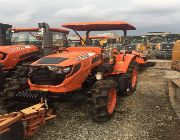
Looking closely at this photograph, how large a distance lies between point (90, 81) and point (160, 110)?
175 centimetres

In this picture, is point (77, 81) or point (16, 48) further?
point (16, 48)

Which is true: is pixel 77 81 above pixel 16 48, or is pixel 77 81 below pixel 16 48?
below

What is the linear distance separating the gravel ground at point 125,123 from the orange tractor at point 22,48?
1940 mm

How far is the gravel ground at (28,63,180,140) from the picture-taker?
19.5ft

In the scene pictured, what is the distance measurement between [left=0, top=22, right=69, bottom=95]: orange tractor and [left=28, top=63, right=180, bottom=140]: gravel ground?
1.94 meters

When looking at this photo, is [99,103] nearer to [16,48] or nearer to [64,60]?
[64,60]

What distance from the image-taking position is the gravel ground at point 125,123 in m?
5.95

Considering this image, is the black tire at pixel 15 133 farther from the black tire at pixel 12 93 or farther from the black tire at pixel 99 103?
the black tire at pixel 12 93

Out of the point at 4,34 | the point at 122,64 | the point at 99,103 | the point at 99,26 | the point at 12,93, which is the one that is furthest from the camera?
the point at 4,34

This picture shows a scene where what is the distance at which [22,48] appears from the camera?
978 centimetres

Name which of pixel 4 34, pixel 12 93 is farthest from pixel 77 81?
pixel 4 34

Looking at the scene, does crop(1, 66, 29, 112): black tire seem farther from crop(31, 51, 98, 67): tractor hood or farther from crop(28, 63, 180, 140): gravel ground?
crop(28, 63, 180, 140): gravel ground

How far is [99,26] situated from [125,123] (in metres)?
3.43

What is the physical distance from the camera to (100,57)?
8102 mm
